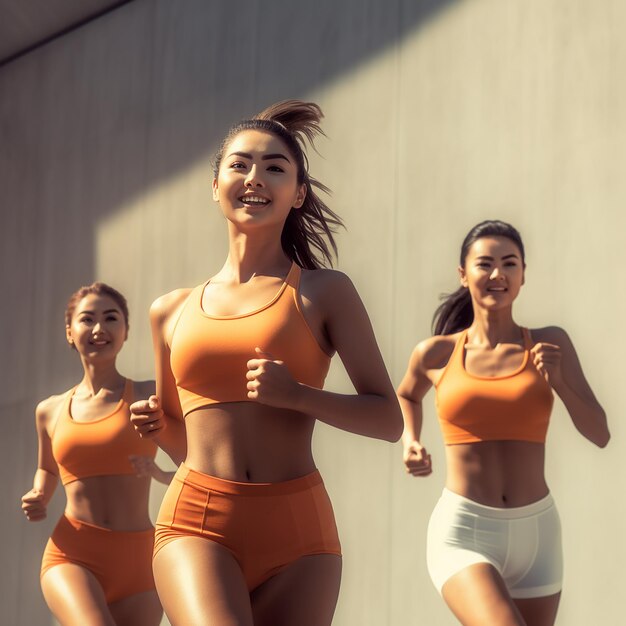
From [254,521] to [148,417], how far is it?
0.38 metres

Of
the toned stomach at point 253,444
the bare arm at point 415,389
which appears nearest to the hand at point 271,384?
the toned stomach at point 253,444

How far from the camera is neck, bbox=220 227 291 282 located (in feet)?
9.57

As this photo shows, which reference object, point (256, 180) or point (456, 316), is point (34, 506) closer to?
point (456, 316)

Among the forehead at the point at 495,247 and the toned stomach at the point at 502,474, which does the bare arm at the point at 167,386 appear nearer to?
the toned stomach at the point at 502,474

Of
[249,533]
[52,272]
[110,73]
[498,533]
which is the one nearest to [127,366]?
[52,272]

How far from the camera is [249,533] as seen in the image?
2.64m

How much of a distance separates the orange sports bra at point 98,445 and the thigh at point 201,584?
8.40 ft

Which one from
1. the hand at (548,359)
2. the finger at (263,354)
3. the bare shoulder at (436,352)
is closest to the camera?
the finger at (263,354)

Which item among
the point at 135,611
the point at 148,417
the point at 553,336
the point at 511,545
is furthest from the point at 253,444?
the point at 135,611

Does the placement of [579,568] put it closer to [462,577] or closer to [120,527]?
[462,577]

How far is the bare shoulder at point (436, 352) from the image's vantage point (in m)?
4.85

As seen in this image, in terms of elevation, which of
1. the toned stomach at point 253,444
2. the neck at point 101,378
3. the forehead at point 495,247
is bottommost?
the toned stomach at point 253,444

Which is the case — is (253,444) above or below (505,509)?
above

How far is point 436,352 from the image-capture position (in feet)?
15.9
